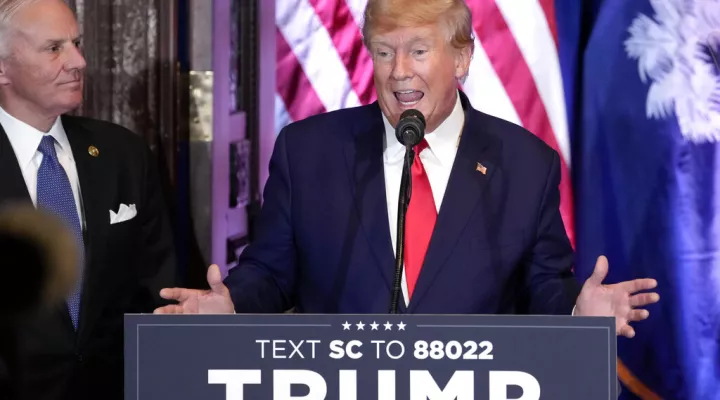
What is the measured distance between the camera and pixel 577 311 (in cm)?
183

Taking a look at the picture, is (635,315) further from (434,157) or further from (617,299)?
(434,157)

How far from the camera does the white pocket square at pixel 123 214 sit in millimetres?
2564

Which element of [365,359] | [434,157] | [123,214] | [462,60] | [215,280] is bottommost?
[365,359]

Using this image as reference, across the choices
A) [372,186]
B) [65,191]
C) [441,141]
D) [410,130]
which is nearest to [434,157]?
[441,141]

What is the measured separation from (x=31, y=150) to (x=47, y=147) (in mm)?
38

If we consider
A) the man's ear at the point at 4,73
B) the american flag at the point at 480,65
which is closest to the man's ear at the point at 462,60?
the american flag at the point at 480,65

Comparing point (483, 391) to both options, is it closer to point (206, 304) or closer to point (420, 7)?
point (206, 304)

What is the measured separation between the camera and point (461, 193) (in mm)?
2164

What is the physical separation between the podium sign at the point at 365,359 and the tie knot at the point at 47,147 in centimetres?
108

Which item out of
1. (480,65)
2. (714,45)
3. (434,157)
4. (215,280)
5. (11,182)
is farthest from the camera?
(480,65)

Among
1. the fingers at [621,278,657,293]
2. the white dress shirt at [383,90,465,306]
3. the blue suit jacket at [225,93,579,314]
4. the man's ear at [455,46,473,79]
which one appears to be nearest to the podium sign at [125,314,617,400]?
the fingers at [621,278,657,293]

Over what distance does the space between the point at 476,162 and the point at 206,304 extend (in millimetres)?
716

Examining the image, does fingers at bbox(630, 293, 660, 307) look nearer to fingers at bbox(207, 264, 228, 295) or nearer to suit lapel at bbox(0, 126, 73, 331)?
fingers at bbox(207, 264, 228, 295)

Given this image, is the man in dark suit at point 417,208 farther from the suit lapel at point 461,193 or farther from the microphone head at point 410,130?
the microphone head at point 410,130
